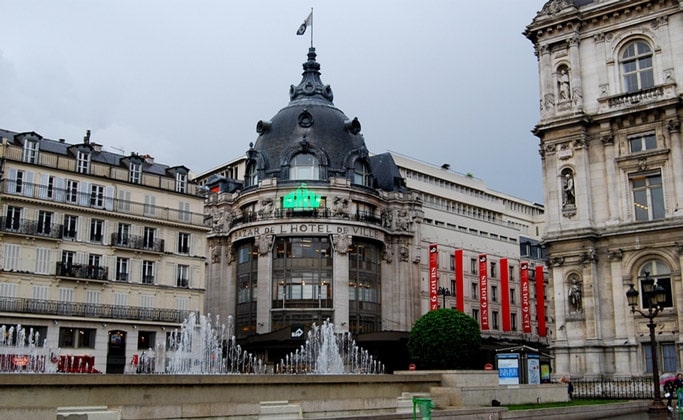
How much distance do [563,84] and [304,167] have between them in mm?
27154

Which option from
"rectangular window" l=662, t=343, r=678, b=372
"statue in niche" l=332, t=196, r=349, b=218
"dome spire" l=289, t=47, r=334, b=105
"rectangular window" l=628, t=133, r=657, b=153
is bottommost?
"rectangular window" l=662, t=343, r=678, b=372

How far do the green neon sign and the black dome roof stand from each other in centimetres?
219

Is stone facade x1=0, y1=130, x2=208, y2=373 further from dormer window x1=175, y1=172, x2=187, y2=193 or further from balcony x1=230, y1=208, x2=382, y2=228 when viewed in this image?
balcony x1=230, y1=208, x2=382, y2=228

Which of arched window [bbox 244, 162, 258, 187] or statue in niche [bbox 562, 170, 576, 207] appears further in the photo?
arched window [bbox 244, 162, 258, 187]

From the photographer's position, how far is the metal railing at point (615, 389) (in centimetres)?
3834

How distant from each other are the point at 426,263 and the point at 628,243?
1247 inches

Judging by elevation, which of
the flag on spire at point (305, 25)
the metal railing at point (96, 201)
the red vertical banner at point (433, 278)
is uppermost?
the flag on spire at point (305, 25)

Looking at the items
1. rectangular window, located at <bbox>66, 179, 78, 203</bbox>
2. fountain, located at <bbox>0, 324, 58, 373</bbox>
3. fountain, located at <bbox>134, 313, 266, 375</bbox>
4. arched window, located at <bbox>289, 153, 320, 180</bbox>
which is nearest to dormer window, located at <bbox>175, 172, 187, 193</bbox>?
rectangular window, located at <bbox>66, 179, 78, 203</bbox>

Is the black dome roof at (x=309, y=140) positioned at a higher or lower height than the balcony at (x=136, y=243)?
higher

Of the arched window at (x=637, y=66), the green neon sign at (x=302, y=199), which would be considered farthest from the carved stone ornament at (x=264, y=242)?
the arched window at (x=637, y=66)

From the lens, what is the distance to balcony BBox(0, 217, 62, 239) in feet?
155

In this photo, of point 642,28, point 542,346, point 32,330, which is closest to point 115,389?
point 32,330

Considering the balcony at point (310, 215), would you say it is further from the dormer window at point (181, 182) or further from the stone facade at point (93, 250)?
the dormer window at point (181, 182)

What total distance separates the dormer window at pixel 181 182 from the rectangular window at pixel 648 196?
104 ft
